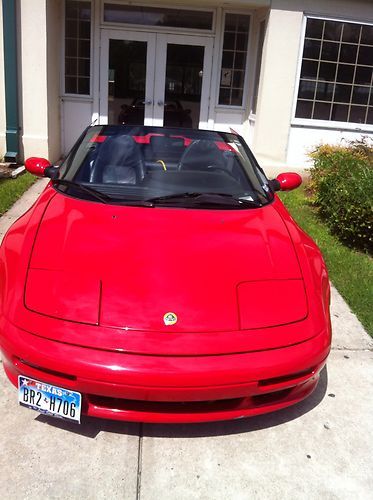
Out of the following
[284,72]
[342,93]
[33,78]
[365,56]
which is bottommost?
[33,78]

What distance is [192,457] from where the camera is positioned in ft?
7.73

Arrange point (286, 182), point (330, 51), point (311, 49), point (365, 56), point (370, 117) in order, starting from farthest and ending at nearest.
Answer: point (370, 117) < point (365, 56) < point (330, 51) < point (311, 49) < point (286, 182)

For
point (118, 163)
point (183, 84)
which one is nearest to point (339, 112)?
A: point (183, 84)

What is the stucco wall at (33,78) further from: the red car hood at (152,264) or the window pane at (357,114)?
the red car hood at (152,264)

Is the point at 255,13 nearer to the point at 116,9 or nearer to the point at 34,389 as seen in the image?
the point at 116,9

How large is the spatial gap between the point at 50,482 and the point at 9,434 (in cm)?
40

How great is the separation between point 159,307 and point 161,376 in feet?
1.19

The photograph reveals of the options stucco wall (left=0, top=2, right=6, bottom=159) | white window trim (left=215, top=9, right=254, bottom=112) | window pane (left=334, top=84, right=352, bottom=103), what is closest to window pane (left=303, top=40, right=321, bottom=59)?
window pane (left=334, top=84, right=352, bottom=103)

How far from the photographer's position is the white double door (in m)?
9.48

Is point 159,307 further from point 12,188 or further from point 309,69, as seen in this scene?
point 309,69

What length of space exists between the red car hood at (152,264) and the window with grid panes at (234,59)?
7.41m

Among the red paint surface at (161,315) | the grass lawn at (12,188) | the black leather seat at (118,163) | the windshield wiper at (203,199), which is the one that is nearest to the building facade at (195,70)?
the grass lawn at (12,188)

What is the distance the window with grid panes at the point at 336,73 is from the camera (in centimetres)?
876

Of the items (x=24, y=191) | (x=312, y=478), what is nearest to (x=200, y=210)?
(x=312, y=478)
